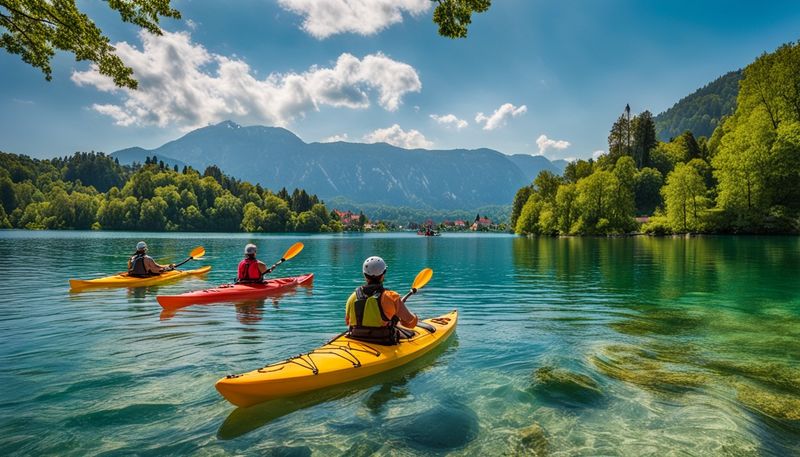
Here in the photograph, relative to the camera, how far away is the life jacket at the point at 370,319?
8.46 meters

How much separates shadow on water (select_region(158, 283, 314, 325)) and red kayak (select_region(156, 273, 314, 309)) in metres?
0.18

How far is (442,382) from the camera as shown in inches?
328

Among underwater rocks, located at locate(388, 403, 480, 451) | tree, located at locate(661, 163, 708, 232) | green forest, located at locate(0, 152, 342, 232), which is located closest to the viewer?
underwater rocks, located at locate(388, 403, 480, 451)

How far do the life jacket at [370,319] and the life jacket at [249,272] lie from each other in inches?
425

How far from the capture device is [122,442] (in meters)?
5.88

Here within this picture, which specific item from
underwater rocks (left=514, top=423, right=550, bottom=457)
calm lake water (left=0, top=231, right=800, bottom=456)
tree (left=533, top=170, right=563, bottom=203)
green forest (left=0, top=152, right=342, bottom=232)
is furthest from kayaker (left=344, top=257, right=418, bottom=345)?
green forest (left=0, top=152, right=342, bottom=232)

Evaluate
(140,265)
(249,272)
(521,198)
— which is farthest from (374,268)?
(521,198)

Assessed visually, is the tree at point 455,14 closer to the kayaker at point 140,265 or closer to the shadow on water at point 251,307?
the shadow on water at point 251,307

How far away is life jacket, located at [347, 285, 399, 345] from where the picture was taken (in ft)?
27.8

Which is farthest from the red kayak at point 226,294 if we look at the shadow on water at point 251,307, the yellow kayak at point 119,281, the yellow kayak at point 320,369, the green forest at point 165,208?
the green forest at point 165,208

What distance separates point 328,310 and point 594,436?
11137 millimetres

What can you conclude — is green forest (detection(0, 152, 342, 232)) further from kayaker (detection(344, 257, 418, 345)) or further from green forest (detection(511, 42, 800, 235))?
kayaker (detection(344, 257, 418, 345))

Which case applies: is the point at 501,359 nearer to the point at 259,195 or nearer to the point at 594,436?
the point at 594,436

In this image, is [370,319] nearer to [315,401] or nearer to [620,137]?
[315,401]
